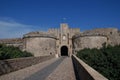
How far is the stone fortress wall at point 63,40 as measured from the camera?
31375 millimetres

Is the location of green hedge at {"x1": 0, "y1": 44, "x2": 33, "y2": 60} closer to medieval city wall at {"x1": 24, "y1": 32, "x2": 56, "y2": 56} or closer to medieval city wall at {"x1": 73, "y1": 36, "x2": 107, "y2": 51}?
medieval city wall at {"x1": 24, "y1": 32, "x2": 56, "y2": 56}

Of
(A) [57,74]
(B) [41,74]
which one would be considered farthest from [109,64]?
(B) [41,74]

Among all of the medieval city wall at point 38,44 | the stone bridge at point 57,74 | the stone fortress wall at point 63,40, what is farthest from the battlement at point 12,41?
the stone bridge at point 57,74

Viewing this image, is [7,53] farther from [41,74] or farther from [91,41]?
[91,41]

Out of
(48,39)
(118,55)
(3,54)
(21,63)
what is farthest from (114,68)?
(48,39)

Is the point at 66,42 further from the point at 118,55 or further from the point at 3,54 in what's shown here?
the point at 3,54

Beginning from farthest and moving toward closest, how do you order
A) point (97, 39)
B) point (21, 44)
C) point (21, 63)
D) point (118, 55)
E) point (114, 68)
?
point (21, 44), point (97, 39), point (118, 55), point (114, 68), point (21, 63)

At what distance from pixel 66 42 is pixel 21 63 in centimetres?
2531

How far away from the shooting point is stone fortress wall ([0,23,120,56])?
31.4 meters

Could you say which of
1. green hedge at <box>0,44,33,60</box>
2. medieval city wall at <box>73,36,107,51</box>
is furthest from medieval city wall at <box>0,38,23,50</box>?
green hedge at <box>0,44,33,60</box>

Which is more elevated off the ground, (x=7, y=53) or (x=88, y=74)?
(x=7, y=53)

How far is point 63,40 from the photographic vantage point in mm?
35844

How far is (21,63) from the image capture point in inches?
425

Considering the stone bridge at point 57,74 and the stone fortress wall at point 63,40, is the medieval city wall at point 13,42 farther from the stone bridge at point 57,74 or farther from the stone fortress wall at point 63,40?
the stone bridge at point 57,74
